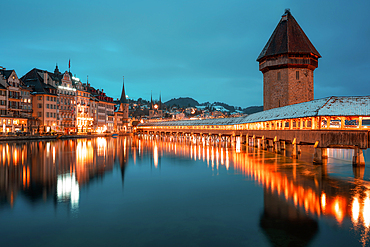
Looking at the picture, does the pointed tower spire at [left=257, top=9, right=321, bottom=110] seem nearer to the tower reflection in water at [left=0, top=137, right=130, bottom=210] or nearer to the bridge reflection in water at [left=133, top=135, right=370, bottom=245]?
the bridge reflection in water at [left=133, top=135, right=370, bottom=245]

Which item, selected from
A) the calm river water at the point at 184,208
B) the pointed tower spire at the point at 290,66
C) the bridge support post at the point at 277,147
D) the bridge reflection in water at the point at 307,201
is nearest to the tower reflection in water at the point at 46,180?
the calm river water at the point at 184,208

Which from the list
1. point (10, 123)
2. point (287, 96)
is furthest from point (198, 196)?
point (10, 123)

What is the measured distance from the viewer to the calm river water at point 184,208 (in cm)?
1031

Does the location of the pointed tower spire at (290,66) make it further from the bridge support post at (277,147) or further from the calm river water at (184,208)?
the calm river water at (184,208)

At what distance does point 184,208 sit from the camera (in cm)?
1411

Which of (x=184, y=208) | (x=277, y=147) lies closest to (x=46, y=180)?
(x=184, y=208)

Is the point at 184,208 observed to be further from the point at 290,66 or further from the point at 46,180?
the point at 290,66

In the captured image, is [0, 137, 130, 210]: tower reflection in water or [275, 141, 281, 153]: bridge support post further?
[275, 141, 281, 153]: bridge support post

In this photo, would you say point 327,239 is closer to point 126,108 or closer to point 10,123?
point 10,123

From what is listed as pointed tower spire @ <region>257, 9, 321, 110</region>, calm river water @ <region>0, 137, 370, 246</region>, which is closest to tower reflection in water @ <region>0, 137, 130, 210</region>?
calm river water @ <region>0, 137, 370, 246</region>

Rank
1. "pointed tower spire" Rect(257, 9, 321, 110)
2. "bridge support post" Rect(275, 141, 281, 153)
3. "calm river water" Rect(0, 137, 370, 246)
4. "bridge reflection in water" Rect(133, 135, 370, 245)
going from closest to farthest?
"calm river water" Rect(0, 137, 370, 246) → "bridge reflection in water" Rect(133, 135, 370, 245) → "bridge support post" Rect(275, 141, 281, 153) → "pointed tower spire" Rect(257, 9, 321, 110)

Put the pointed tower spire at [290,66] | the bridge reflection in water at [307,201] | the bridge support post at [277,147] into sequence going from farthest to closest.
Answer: the pointed tower spire at [290,66], the bridge support post at [277,147], the bridge reflection in water at [307,201]

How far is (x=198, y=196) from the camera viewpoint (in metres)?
16.6

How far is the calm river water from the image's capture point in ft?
33.8
